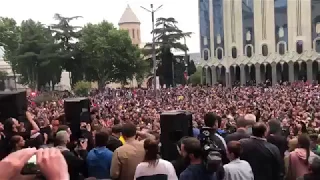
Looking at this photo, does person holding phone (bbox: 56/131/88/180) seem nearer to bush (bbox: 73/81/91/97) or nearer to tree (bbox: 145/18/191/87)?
bush (bbox: 73/81/91/97)

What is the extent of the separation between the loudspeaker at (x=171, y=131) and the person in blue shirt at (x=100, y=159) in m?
0.77

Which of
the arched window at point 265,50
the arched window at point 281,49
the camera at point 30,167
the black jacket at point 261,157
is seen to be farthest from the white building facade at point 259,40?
the camera at point 30,167

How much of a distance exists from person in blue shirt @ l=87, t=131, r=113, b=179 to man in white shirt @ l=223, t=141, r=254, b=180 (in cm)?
151

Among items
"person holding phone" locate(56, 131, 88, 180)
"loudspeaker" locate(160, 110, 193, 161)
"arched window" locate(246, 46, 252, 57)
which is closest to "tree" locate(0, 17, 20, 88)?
"arched window" locate(246, 46, 252, 57)

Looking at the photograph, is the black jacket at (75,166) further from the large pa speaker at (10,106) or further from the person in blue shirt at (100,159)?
the large pa speaker at (10,106)

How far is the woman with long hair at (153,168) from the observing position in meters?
5.03

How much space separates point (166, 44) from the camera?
71188mm

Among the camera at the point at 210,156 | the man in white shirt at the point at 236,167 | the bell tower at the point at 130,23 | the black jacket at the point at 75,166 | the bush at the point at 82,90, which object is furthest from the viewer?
the bell tower at the point at 130,23

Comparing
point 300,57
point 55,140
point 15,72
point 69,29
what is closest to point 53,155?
point 55,140

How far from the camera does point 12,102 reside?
9312 mm

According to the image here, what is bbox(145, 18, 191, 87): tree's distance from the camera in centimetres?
7131

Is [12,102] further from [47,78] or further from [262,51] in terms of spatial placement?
[47,78]

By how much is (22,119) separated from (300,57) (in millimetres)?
56518

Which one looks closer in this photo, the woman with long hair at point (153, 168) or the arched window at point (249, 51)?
the woman with long hair at point (153, 168)
